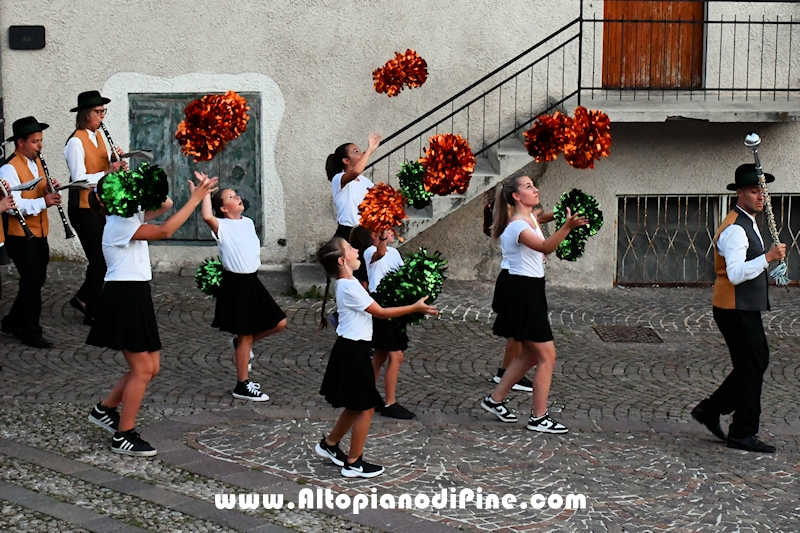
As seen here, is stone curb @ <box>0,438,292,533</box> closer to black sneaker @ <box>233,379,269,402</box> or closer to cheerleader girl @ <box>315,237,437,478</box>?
cheerleader girl @ <box>315,237,437,478</box>

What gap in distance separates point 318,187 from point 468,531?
7397 millimetres

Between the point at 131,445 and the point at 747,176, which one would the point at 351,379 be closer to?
the point at 131,445

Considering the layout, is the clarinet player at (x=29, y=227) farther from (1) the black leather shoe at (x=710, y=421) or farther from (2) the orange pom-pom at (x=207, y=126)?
(1) the black leather shoe at (x=710, y=421)

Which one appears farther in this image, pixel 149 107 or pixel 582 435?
pixel 149 107

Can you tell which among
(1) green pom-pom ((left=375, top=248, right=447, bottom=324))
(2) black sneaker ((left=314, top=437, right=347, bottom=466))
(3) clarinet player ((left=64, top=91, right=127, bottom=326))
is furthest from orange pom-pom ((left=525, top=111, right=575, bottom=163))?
(3) clarinet player ((left=64, top=91, right=127, bottom=326))

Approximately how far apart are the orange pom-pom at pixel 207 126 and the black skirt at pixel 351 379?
1.76 m

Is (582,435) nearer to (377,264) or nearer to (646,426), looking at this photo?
(646,426)

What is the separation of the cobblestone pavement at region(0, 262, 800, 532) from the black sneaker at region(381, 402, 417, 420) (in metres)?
0.11

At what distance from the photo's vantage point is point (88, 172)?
995cm

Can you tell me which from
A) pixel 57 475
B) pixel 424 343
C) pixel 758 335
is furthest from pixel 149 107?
pixel 758 335

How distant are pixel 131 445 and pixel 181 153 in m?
6.30

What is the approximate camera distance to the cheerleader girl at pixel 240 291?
8.20 meters

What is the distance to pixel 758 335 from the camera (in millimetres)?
7383

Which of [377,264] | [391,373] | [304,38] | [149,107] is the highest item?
[304,38]
